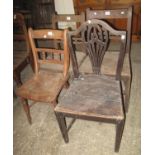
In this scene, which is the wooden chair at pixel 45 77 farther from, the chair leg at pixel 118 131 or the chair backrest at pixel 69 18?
the chair leg at pixel 118 131

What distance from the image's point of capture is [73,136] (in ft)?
5.93

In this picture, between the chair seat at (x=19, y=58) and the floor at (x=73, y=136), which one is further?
the chair seat at (x=19, y=58)

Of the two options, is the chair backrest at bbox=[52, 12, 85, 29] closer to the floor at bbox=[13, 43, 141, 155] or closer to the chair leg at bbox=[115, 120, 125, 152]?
the floor at bbox=[13, 43, 141, 155]

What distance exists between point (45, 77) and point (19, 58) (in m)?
0.52

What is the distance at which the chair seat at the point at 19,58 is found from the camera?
7.00 ft

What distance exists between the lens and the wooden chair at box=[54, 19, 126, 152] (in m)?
1.42

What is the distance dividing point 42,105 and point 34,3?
7.03 feet

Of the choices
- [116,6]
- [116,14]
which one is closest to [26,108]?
[116,14]

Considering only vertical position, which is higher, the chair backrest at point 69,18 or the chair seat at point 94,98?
the chair backrest at point 69,18

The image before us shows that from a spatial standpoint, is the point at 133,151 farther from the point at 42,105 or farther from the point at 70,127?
the point at 42,105

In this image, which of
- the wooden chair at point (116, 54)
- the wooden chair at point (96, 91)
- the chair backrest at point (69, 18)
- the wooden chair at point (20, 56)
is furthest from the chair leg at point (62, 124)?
the chair backrest at point (69, 18)

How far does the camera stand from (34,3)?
3559mm
